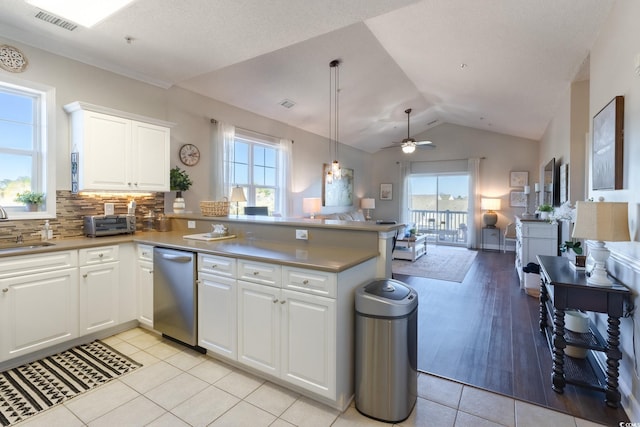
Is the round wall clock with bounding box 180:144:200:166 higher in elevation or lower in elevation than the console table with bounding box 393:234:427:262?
higher

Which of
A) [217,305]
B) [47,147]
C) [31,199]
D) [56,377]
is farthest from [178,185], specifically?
[56,377]

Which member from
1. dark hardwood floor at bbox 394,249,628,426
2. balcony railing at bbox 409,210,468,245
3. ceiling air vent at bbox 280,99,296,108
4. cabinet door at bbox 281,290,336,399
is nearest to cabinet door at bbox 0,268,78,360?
cabinet door at bbox 281,290,336,399

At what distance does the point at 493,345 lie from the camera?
287 cm

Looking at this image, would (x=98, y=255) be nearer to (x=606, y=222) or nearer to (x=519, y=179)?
(x=606, y=222)

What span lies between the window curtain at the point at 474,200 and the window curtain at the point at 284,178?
17.9 ft

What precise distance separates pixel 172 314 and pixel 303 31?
2.79 metres

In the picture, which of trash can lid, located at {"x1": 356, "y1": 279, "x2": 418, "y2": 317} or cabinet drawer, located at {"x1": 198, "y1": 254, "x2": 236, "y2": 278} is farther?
cabinet drawer, located at {"x1": 198, "y1": 254, "x2": 236, "y2": 278}

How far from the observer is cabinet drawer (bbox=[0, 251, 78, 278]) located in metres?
2.38

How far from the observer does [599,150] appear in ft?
8.50

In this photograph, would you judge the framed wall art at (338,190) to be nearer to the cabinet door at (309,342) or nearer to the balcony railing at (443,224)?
the balcony railing at (443,224)

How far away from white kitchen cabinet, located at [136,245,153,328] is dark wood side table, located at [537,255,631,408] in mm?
3385

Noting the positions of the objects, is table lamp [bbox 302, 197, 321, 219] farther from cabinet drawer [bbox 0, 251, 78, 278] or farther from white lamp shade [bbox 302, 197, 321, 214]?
cabinet drawer [bbox 0, 251, 78, 278]

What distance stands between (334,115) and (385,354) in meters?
5.52

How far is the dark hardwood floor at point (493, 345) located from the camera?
212 centimetres
